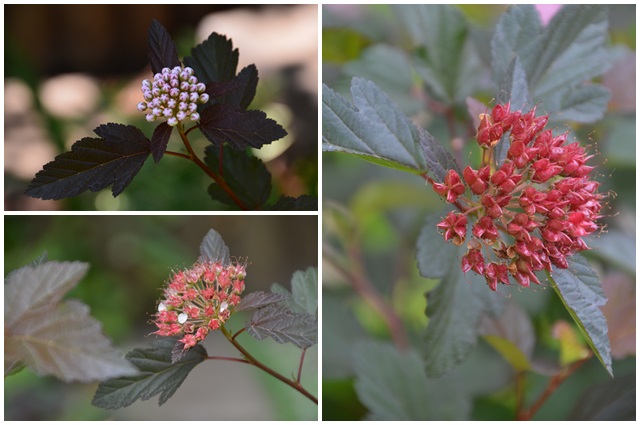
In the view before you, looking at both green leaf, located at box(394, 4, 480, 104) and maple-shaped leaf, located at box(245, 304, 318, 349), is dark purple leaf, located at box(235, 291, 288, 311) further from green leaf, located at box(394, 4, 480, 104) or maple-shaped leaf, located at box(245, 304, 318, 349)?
green leaf, located at box(394, 4, 480, 104)

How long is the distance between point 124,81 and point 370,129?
2.96 feet

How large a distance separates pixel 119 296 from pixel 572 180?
755 mm

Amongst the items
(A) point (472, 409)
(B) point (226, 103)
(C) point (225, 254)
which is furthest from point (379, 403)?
(B) point (226, 103)

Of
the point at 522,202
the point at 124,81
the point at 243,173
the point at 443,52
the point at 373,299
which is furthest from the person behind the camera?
the point at 124,81

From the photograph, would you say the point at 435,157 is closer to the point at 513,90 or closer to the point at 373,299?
the point at 513,90

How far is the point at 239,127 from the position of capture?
47 centimetres

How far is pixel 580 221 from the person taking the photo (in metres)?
0.44

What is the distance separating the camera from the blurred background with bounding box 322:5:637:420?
0.67 m

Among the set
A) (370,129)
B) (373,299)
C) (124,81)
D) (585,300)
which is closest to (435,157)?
(370,129)

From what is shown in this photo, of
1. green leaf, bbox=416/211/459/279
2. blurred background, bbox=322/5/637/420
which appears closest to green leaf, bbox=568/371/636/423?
blurred background, bbox=322/5/637/420

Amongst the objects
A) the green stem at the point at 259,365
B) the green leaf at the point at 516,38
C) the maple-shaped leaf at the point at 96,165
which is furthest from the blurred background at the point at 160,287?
the green leaf at the point at 516,38

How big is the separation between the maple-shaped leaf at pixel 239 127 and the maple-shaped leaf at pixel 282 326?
0.46ft

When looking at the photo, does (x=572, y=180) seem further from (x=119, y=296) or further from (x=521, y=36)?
(x=119, y=296)

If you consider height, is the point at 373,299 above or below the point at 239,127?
below
